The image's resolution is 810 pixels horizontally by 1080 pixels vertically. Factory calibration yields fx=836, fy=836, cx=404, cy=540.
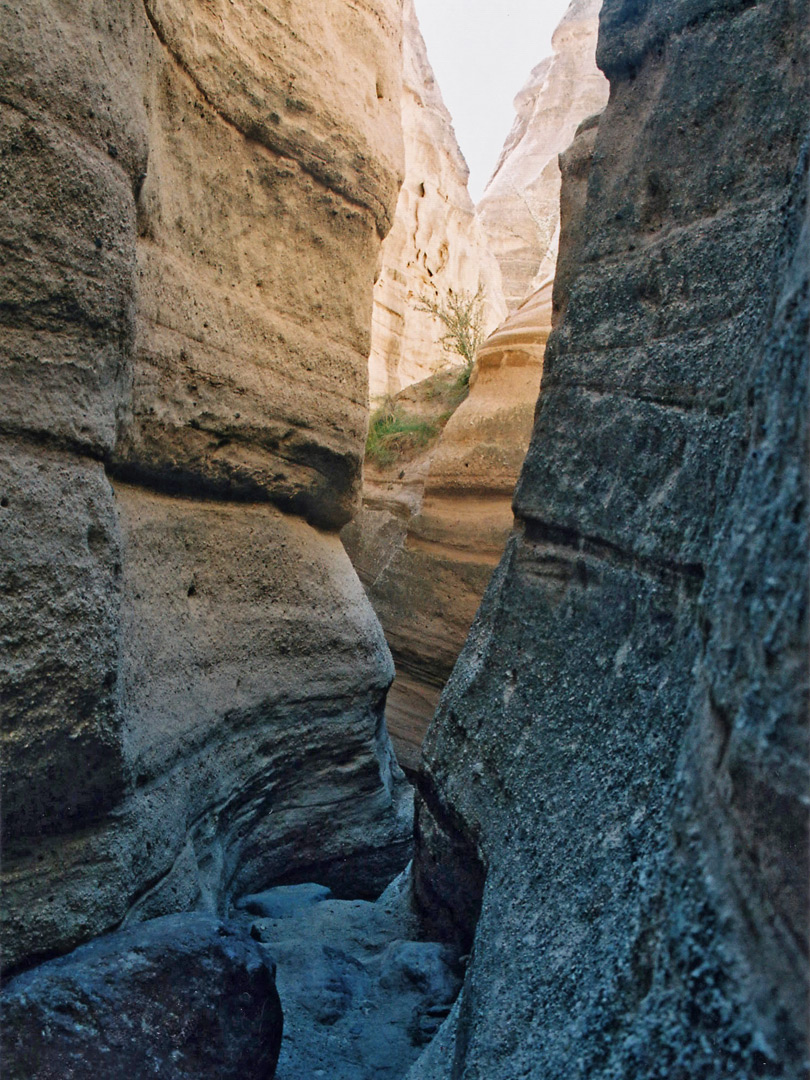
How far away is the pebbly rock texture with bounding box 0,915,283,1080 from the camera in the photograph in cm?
188

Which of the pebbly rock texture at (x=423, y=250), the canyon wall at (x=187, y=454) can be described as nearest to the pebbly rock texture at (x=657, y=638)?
the canyon wall at (x=187, y=454)

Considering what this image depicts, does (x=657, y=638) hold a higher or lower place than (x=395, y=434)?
lower

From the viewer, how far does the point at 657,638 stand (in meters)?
1.96

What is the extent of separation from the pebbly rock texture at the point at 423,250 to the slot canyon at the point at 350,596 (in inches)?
322

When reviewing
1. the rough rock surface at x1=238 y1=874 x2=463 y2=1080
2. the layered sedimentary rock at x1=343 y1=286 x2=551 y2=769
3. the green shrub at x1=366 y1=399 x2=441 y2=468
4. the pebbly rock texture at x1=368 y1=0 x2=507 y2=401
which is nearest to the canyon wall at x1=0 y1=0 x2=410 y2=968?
the rough rock surface at x1=238 y1=874 x2=463 y2=1080

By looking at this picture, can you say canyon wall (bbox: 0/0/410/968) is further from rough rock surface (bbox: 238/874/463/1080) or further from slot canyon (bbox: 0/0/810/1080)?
rough rock surface (bbox: 238/874/463/1080)

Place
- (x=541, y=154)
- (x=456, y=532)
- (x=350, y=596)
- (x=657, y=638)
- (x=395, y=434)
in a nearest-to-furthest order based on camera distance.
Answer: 1. (x=657, y=638)
2. (x=350, y=596)
3. (x=456, y=532)
4. (x=395, y=434)
5. (x=541, y=154)

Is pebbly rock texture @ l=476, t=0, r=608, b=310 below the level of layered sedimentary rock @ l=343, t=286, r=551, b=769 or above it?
above

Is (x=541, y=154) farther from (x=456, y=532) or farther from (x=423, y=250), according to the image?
(x=456, y=532)

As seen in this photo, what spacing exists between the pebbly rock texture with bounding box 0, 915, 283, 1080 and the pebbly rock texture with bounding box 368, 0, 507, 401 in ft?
32.6

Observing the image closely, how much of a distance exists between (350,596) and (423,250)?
33.9 feet

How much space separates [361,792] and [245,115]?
301 cm

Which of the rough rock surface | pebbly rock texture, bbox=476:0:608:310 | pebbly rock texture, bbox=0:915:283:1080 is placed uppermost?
pebbly rock texture, bbox=476:0:608:310

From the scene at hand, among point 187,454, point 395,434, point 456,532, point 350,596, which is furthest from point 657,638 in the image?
point 395,434
